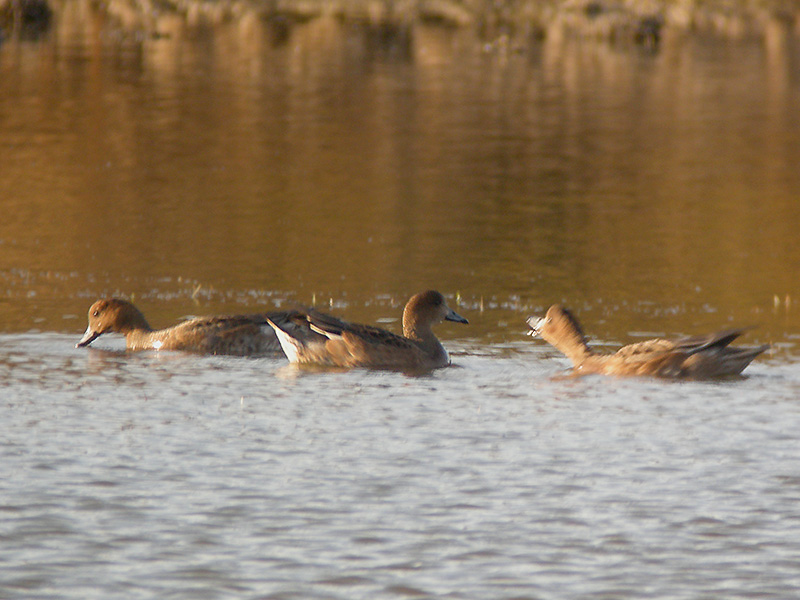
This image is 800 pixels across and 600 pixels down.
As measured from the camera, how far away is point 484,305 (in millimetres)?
14680

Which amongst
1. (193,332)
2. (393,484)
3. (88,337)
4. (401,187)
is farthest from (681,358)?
(401,187)

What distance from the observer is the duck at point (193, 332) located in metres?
12.4

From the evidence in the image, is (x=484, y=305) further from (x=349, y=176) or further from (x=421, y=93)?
(x=421, y=93)

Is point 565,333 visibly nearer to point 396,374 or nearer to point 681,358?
point 681,358

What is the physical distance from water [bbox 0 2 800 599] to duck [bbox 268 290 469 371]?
0.26 metres

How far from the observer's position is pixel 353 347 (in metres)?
12.0

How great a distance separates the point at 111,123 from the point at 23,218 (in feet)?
38.4

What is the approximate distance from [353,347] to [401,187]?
37.7ft

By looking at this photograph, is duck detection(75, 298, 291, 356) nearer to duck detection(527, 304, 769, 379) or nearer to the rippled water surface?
the rippled water surface

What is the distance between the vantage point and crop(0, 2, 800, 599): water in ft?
23.4

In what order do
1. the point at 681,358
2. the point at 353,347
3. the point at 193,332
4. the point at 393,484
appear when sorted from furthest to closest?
the point at 193,332 → the point at 353,347 → the point at 681,358 → the point at 393,484

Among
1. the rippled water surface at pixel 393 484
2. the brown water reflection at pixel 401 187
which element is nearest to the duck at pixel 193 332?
the rippled water surface at pixel 393 484

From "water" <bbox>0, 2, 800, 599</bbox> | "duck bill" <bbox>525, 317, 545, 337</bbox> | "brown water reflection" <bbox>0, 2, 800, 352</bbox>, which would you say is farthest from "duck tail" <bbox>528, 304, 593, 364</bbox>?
"brown water reflection" <bbox>0, 2, 800, 352</bbox>

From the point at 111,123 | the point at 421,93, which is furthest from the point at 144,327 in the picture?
the point at 421,93
